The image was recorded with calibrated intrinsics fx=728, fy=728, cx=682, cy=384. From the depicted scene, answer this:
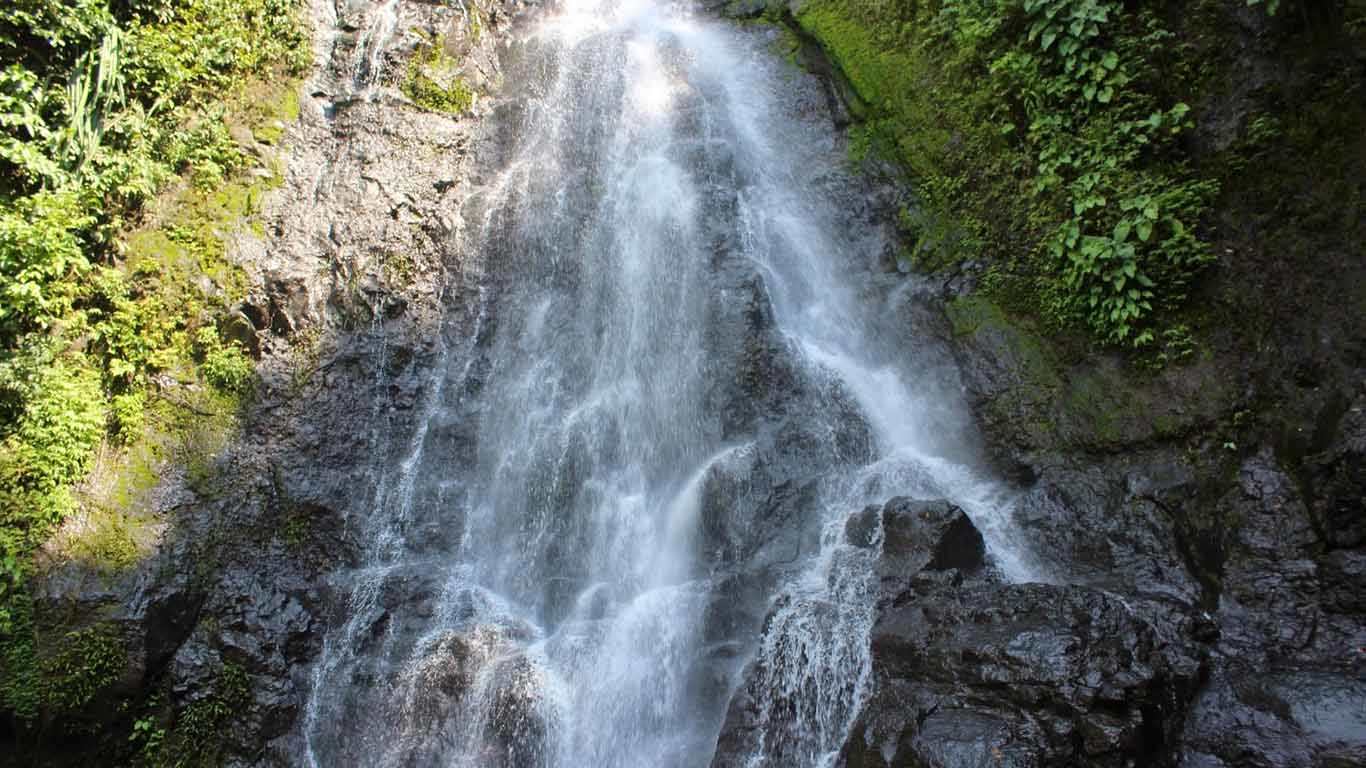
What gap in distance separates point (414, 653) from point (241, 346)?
4.29 meters

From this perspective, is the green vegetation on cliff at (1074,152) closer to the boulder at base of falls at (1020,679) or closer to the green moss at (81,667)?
the boulder at base of falls at (1020,679)

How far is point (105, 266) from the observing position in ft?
27.3

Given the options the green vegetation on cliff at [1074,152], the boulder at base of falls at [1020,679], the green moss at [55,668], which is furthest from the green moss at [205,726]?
the green vegetation on cliff at [1074,152]

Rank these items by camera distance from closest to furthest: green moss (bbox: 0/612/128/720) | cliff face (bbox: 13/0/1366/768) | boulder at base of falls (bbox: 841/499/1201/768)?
boulder at base of falls (bbox: 841/499/1201/768) < cliff face (bbox: 13/0/1366/768) < green moss (bbox: 0/612/128/720)

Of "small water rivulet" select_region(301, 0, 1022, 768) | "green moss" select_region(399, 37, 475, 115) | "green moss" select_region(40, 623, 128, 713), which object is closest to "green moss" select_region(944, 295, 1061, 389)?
"small water rivulet" select_region(301, 0, 1022, 768)

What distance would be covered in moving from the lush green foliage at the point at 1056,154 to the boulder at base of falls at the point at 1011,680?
3.16 metres

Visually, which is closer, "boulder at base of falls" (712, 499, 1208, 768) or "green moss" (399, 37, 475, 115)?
"boulder at base of falls" (712, 499, 1208, 768)

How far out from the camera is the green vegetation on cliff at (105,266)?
23.2 feet

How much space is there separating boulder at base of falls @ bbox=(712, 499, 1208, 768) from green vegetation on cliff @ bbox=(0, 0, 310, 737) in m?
6.56

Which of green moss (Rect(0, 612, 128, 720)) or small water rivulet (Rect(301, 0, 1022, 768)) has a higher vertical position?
small water rivulet (Rect(301, 0, 1022, 768))

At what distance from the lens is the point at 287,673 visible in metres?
7.32

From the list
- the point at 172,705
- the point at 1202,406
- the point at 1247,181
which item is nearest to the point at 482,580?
the point at 172,705

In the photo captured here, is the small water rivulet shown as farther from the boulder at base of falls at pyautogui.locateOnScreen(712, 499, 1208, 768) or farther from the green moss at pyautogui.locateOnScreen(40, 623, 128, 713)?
the green moss at pyautogui.locateOnScreen(40, 623, 128, 713)

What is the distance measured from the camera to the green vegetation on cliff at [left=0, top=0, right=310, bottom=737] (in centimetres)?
707
